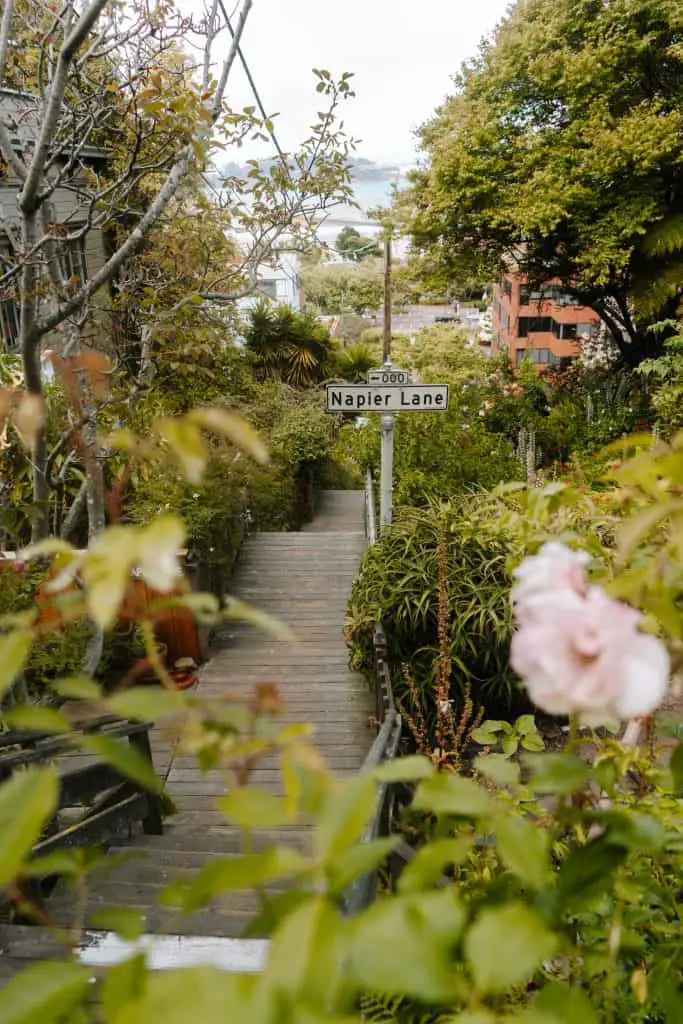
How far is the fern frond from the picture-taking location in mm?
10148

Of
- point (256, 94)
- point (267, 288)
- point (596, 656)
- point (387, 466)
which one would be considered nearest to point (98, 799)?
point (387, 466)

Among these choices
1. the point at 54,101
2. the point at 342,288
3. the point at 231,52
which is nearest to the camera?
the point at 54,101

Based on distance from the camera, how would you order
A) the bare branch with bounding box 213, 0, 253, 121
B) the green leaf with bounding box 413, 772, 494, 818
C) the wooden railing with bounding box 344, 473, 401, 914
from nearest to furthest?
the green leaf with bounding box 413, 772, 494, 818 < the wooden railing with bounding box 344, 473, 401, 914 < the bare branch with bounding box 213, 0, 253, 121

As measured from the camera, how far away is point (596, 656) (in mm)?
656

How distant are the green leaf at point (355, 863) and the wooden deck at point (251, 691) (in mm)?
222

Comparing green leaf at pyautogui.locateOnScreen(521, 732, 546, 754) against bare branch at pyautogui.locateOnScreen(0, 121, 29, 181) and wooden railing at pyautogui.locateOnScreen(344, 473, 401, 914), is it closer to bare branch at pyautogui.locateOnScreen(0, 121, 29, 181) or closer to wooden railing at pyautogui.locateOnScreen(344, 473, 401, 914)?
wooden railing at pyautogui.locateOnScreen(344, 473, 401, 914)

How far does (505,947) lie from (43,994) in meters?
0.40

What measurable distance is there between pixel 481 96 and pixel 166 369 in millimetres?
7449

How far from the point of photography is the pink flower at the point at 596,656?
635mm

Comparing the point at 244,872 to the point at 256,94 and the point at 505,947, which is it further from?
the point at 256,94

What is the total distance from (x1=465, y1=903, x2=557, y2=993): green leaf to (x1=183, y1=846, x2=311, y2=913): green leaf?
151mm

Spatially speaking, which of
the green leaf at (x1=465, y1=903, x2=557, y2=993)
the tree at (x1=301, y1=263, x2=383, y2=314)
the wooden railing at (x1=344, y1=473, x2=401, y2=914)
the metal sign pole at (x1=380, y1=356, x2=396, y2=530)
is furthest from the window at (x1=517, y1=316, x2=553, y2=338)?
the green leaf at (x1=465, y1=903, x2=557, y2=993)

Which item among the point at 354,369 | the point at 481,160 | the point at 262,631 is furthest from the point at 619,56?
the point at 262,631

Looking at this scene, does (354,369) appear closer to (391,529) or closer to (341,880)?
(391,529)
